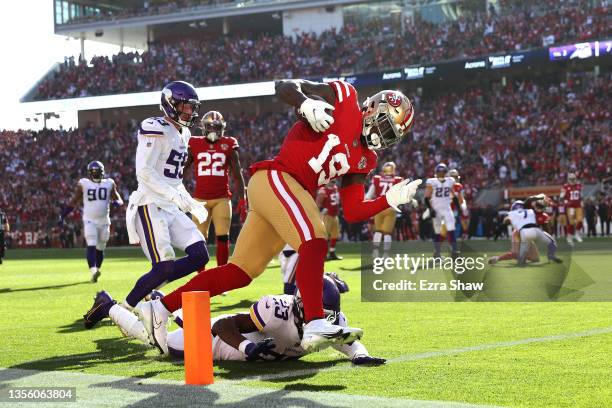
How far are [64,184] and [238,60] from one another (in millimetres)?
10543

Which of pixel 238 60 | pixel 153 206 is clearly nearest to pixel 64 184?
pixel 238 60

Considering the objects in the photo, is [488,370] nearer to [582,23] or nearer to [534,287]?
[534,287]

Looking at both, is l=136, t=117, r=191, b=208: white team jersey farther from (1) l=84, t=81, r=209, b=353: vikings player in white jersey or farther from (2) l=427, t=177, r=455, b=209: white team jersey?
(2) l=427, t=177, r=455, b=209: white team jersey

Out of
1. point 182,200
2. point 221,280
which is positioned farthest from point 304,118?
point 182,200

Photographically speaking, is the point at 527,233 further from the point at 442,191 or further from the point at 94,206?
the point at 94,206

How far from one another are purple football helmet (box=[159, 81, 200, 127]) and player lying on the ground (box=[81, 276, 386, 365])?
2.09 m

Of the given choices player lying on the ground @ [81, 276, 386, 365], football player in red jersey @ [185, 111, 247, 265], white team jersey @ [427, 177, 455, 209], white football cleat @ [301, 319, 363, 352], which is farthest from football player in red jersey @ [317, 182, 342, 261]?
white football cleat @ [301, 319, 363, 352]

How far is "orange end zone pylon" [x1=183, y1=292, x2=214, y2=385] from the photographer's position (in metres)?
5.16

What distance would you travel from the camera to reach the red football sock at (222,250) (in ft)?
38.4

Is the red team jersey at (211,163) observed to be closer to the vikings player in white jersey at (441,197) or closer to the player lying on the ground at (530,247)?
the player lying on the ground at (530,247)

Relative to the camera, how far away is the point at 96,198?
15641 mm

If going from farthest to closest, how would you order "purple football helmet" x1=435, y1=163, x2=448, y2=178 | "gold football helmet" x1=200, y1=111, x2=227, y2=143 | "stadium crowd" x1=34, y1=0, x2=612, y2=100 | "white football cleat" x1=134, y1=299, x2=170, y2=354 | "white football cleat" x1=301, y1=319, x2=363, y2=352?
"stadium crowd" x1=34, y1=0, x2=612, y2=100
"purple football helmet" x1=435, y1=163, x2=448, y2=178
"gold football helmet" x1=200, y1=111, x2=227, y2=143
"white football cleat" x1=134, y1=299, x2=170, y2=354
"white football cleat" x1=301, y1=319, x2=363, y2=352

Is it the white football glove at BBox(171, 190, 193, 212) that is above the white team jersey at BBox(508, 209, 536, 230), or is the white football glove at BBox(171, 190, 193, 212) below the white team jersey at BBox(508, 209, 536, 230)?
above

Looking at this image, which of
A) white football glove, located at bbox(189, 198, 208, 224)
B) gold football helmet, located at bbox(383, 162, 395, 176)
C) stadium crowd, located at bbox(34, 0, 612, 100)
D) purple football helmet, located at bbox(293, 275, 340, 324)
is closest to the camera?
purple football helmet, located at bbox(293, 275, 340, 324)
